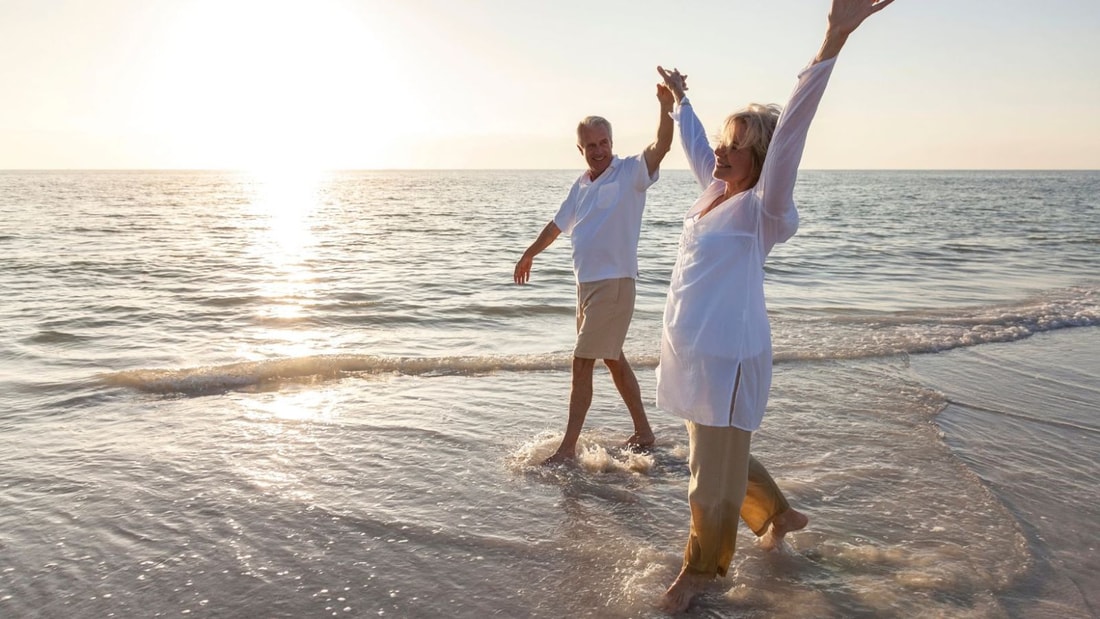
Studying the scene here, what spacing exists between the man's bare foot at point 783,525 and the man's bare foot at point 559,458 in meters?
1.55

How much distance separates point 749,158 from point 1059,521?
113 inches

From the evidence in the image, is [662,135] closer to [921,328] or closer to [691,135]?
[691,135]

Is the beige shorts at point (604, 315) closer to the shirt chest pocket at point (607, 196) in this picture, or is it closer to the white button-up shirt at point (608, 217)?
the white button-up shirt at point (608, 217)

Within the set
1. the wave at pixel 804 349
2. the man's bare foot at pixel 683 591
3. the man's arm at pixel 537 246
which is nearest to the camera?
the man's bare foot at pixel 683 591

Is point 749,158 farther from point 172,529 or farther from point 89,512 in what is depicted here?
point 89,512

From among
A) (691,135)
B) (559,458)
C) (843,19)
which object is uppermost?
(843,19)

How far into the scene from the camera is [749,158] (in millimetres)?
2904

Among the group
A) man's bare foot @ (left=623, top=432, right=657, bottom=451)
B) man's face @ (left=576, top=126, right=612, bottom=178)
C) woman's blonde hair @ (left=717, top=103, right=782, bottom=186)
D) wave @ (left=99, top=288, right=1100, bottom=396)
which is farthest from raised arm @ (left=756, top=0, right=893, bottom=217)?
wave @ (left=99, top=288, right=1100, bottom=396)

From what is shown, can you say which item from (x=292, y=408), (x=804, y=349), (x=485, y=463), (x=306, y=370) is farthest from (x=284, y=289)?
(x=485, y=463)

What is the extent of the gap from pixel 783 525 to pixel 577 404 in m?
1.69

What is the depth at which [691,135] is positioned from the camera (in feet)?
11.6

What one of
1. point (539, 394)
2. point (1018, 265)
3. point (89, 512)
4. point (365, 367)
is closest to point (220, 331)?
point (365, 367)

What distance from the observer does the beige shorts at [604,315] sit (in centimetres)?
498

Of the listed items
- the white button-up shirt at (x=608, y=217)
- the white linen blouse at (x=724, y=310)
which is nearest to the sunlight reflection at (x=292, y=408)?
the white button-up shirt at (x=608, y=217)
